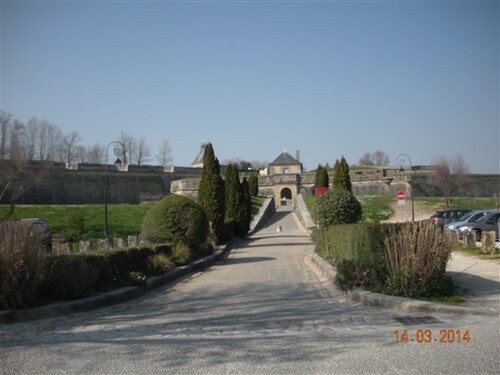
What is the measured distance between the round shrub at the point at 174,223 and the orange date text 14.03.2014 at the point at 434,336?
431 inches

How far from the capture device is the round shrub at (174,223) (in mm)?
→ 16500

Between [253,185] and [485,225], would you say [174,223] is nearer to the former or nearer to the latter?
[485,225]

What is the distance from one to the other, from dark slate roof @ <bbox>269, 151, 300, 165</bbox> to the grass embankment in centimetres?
4882

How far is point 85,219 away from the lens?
1378 inches

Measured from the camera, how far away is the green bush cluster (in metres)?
8.79

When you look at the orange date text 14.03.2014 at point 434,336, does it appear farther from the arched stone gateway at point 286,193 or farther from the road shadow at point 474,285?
the arched stone gateway at point 286,193

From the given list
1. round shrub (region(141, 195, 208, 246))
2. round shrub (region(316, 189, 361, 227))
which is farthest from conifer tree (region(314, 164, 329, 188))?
round shrub (region(141, 195, 208, 246))

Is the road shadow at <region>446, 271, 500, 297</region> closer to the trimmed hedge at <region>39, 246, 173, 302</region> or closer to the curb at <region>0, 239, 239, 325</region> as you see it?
the curb at <region>0, 239, 239, 325</region>

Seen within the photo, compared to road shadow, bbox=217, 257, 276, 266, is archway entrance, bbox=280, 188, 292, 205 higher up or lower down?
higher up

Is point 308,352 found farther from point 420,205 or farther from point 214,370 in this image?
point 420,205


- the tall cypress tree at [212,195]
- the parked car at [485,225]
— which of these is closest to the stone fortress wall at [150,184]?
the tall cypress tree at [212,195]

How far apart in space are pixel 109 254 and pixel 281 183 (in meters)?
58.9

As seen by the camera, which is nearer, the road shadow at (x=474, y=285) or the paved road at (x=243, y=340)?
the paved road at (x=243, y=340)

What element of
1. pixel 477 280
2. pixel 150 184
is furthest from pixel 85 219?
pixel 150 184
